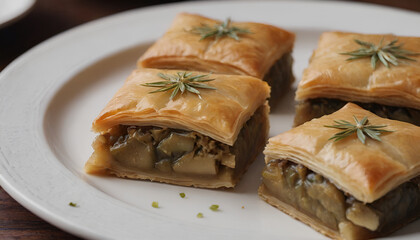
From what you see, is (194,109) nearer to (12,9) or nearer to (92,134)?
(92,134)

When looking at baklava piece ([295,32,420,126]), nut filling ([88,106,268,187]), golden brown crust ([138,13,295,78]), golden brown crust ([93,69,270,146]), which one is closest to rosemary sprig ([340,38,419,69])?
baklava piece ([295,32,420,126])

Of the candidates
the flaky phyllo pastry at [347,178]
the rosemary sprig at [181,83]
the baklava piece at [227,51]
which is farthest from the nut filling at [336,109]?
the rosemary sprig at [181,83]

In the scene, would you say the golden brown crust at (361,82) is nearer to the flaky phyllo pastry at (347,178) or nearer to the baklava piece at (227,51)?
the baklava piece at (227,51)

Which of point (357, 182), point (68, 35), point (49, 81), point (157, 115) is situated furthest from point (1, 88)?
point (357, 182)

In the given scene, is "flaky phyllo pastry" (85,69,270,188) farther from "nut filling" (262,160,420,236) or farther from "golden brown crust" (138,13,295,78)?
"golden brown crust" (138,13,295,78)

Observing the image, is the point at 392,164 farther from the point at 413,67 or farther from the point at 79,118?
the point at 79,118

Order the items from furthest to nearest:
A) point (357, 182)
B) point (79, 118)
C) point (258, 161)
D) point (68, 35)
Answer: point (68, 35) < point (79, 118) < point (258, 161) < point (357, 182)
